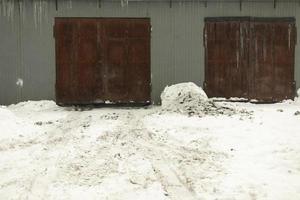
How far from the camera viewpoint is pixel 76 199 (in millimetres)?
6906

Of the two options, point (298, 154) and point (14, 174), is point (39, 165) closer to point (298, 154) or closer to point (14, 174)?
point (14, 174)

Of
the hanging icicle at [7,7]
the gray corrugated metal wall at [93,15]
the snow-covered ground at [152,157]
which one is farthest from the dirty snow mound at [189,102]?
the hanging icicle at [7,7]

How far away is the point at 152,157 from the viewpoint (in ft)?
31.1

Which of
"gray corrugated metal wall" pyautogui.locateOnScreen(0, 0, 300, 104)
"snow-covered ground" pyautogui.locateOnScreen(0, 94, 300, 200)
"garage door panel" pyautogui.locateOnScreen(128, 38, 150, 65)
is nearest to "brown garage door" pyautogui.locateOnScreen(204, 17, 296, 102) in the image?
"gray corrugated metal wall" pyautogui.locateOnScreen(0, 0, 300, 104)

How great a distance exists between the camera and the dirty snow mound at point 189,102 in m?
15.3

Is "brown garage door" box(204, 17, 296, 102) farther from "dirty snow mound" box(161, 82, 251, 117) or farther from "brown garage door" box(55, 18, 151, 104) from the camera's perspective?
"brown garage door" box(55, 18, 151, 104)

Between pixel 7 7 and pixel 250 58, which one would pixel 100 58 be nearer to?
pixel 7 7

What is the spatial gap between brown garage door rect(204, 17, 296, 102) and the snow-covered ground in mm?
3294

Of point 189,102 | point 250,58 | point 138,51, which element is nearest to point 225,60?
point 250,58

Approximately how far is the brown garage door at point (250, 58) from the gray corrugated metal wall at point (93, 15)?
383mm

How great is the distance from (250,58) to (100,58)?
5.56 meters

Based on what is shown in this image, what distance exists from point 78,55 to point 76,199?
1117 cm

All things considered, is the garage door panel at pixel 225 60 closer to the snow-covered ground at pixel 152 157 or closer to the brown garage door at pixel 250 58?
the brown garage door at pixel 250 58

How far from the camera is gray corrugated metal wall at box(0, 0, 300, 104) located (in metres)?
17.6
